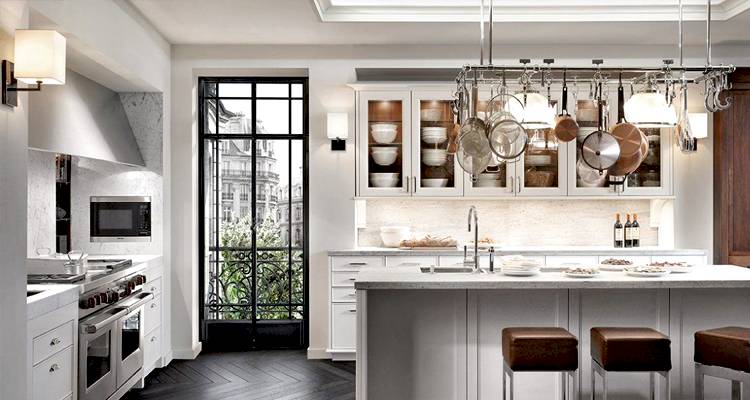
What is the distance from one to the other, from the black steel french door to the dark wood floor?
34 cm

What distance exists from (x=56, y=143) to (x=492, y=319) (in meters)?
2.72

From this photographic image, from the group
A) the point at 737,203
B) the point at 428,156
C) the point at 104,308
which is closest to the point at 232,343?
the point at 104,308

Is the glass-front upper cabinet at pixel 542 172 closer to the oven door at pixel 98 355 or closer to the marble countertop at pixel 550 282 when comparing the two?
the marble countertop at pixel 550 282

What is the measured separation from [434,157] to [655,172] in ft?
6.09

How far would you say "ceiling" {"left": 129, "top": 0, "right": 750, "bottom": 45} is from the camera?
449 cm

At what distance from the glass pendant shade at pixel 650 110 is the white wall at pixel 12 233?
304cm

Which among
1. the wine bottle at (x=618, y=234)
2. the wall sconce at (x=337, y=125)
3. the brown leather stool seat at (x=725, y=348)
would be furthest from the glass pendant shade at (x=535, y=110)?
the wine bottle at (x=618, y=234)

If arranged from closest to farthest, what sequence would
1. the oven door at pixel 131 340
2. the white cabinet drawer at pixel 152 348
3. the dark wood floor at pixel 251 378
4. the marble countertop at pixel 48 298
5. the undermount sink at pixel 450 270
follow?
1. the marble countertop at pixel 48 298
2. the undermount sink at pixel 450 270
3. the oven door at pixel 131 340
4. the dark wood floor at pixel 251 378
5. the white cabinet drawer at pixel 152 348

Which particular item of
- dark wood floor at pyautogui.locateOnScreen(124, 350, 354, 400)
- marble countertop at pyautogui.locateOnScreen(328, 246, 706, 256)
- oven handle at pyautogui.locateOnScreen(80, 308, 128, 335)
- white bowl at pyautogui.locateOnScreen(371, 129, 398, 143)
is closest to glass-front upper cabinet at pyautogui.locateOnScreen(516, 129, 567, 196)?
marble countertop at pyautogui.locateOnScreen(328, 246, 706, 256)

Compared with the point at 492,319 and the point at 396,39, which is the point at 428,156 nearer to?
the point at 396,39

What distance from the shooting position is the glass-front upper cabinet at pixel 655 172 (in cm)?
534

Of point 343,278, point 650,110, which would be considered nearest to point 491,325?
point 650,110

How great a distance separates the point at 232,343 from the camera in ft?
18.7

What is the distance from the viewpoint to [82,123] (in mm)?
4164
